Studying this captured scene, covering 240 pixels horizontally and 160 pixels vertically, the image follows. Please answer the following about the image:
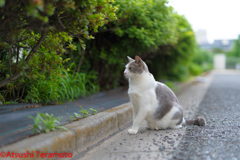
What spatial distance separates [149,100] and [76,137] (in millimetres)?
1142

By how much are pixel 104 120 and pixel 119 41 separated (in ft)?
9.59

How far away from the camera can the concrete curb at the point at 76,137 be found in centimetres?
194

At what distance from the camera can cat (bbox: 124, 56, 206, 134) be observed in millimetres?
2955

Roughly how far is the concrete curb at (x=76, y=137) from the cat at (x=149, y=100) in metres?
0.41

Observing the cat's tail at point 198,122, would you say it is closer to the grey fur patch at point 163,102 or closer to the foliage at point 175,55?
the grey fur patch at point 163,102

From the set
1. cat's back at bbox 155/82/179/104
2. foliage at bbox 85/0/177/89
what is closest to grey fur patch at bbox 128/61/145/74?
cat's back at bbox 155/82/179/104

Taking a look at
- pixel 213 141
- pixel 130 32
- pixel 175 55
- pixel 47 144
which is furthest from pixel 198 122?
pixel 175 55

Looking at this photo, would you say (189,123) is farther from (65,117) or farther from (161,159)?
(65,117)

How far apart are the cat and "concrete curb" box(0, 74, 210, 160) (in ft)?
1.34

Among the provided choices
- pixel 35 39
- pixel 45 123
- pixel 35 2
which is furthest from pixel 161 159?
pixel 35 39

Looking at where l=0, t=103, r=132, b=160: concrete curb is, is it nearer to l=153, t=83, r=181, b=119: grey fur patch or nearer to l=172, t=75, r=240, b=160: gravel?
l=153, t=83, r=181, b=119: grey fur patch

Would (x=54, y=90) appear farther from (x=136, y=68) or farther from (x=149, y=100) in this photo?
(x=149, y=100)

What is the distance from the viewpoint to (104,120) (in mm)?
3078

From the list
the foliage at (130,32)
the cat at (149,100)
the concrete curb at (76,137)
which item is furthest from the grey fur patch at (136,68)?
the foliage at (130,32)
